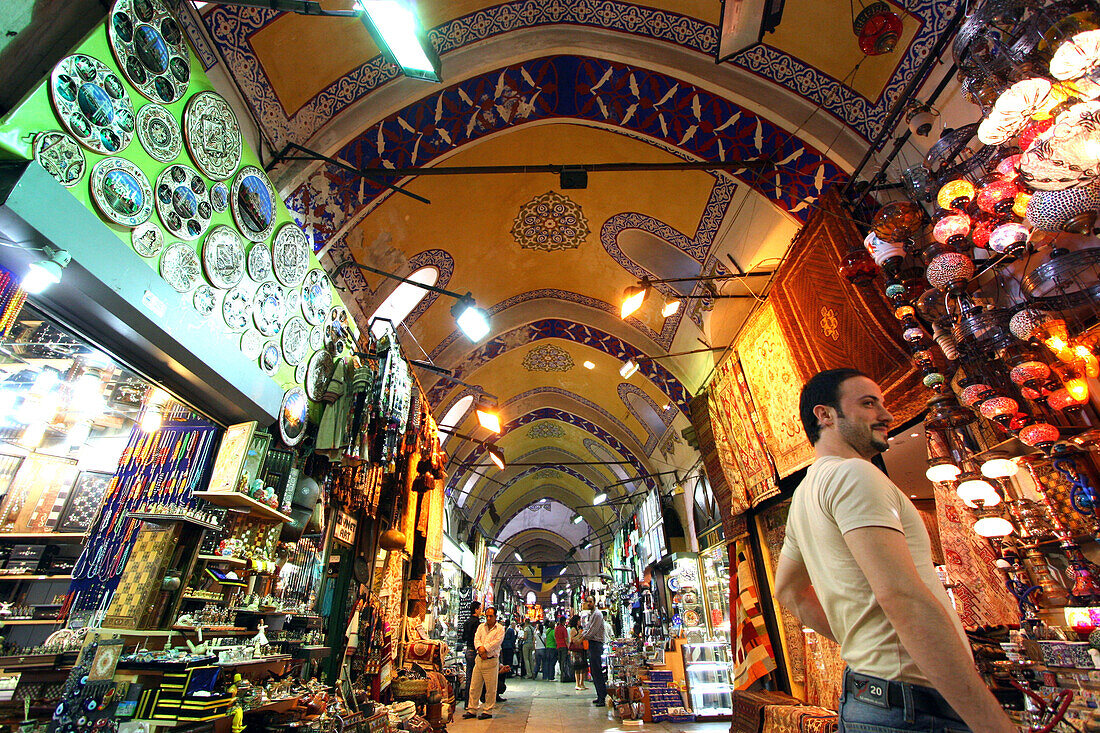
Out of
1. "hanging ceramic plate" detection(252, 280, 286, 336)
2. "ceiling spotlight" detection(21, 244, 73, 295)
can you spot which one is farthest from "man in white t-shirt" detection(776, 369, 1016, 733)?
"hanging ceramic plate" detection(252, 280, 286, 336)

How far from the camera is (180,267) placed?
3.68m

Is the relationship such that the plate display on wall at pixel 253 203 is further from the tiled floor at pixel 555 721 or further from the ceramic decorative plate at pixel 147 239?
the tiled floor at pixel 555 721

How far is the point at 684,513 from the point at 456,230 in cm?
819

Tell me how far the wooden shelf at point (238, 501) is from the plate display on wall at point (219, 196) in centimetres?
237

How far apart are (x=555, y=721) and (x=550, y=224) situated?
7616 millimetres

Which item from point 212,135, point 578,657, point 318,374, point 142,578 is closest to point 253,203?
point 212,135

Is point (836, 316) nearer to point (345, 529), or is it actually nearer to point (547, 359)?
point (345, 529)

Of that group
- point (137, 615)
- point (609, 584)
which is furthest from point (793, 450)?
point (609, 584)

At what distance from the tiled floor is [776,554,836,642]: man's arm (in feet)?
19.9

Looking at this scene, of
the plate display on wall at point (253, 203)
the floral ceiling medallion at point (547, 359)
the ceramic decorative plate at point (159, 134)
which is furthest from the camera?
the floral ceiling medallion at point (547, 359)

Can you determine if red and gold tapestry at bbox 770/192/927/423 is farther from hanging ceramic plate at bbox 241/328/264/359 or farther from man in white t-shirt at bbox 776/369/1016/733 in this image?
hanging ceramic plate at bbox 241/328/264/359

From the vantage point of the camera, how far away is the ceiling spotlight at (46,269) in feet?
8.68

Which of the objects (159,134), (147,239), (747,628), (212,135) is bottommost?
(747,628)

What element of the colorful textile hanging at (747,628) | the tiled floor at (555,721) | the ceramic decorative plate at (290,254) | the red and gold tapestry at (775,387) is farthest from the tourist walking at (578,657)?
the ceramic decorative plate at (290,254)
